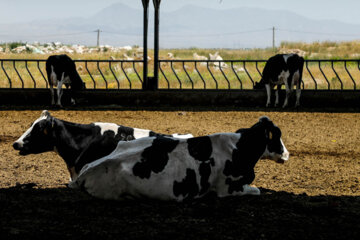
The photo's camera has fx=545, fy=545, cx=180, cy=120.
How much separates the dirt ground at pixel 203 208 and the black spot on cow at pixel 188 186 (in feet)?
0.33

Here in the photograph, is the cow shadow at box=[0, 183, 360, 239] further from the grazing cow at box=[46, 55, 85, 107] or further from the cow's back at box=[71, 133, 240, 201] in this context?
the grazing cow at box=[46, 55, 85, 107]

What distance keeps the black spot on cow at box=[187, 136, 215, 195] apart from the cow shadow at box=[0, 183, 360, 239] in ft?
0.59

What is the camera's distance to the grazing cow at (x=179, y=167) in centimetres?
Answer: 511

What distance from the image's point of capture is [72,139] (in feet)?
20.3

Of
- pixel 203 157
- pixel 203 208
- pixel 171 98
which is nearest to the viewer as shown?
pixel 203 208

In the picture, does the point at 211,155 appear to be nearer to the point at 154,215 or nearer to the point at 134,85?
the point at 154,215

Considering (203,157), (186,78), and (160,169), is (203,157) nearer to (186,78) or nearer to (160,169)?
(160,169)

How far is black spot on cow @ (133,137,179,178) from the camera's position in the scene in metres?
5.11

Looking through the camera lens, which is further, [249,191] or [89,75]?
[89,75]

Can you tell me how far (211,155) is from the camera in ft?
17.5

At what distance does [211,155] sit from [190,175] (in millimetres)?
302

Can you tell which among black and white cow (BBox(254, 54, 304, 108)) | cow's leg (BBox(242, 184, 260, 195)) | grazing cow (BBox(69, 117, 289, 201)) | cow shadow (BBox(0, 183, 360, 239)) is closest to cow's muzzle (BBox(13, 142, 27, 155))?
cow shadow (BBox(0, 183, 360, 239))

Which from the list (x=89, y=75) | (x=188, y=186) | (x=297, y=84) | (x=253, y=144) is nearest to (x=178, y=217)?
(x=188, y=186)

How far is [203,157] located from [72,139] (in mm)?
1693
